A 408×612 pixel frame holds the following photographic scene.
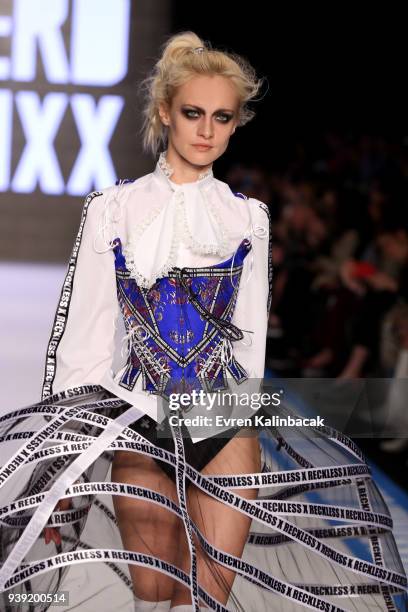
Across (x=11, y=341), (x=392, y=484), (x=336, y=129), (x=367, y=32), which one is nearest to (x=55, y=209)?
(x=336, y=129)

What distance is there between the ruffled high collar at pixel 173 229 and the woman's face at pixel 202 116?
75mm

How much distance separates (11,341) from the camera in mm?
7492

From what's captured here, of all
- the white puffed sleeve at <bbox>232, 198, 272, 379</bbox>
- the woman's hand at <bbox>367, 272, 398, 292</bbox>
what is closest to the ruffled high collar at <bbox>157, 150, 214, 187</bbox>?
the white puffed sleeve at <bbox>232, 198, 272, 379</bbox>

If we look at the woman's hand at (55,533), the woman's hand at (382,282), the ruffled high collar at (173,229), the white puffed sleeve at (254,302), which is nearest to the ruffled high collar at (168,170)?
the ruffled high collar at (173,229)

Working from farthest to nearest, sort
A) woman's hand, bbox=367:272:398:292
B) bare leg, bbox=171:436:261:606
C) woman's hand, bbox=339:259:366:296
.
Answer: woman's hand, bbox=339:259:366:296, woman's hand, bbox=367:272:398:292, bare leg, bbox=171:436:261:606

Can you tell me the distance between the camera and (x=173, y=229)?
2.28 m

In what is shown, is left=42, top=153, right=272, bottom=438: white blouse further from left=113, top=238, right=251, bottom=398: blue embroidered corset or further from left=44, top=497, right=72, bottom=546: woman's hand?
left=44, top=497, right=72, bottom=546: woman's hand

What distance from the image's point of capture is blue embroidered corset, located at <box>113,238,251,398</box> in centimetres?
222

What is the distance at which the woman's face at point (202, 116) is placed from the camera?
2213 mm

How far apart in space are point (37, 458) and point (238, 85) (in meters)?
0.78

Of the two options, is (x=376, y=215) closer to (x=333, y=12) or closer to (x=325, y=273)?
(x=325, y=273)

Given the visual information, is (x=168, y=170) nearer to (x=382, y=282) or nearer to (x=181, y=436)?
(x=181, y=436)

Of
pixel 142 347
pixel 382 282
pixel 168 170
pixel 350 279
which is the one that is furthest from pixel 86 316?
pixel 350 279

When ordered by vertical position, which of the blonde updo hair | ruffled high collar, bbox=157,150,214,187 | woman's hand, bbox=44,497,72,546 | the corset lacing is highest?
the blonde updo hair
